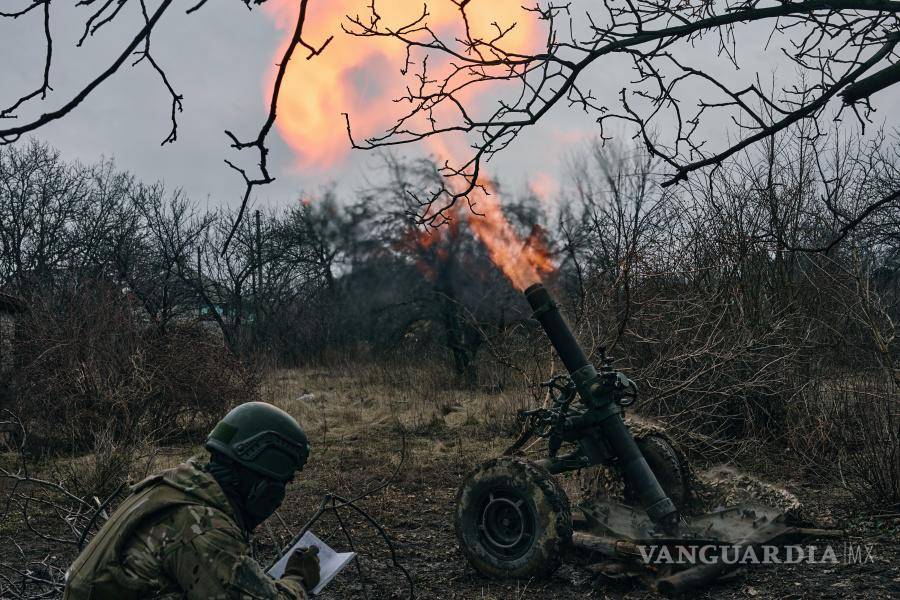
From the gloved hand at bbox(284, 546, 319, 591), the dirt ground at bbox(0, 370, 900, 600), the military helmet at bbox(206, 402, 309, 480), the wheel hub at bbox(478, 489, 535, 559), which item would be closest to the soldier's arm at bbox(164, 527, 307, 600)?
the military helmet at bbox(206, 402, 309, 480)

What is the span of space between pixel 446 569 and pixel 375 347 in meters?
19.7

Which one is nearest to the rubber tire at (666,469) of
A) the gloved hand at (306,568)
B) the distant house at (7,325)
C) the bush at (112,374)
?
the gloved hand at (306,568)

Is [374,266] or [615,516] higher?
[374,266]

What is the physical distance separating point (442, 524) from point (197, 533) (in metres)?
5.66

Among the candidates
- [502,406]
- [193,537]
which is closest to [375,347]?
[502,406]

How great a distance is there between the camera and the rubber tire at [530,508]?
5.91 metres

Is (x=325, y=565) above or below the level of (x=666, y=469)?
above

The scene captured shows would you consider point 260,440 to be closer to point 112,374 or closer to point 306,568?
point 306,568

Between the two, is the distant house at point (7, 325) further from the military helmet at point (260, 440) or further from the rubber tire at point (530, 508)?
the military helmet at point (260, 440)

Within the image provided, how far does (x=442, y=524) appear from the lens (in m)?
8.27

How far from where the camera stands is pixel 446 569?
673cm

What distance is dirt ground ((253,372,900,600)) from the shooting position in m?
5.86

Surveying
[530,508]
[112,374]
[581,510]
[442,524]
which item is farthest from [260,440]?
[112,374]

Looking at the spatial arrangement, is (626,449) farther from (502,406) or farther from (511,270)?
(502,406)
